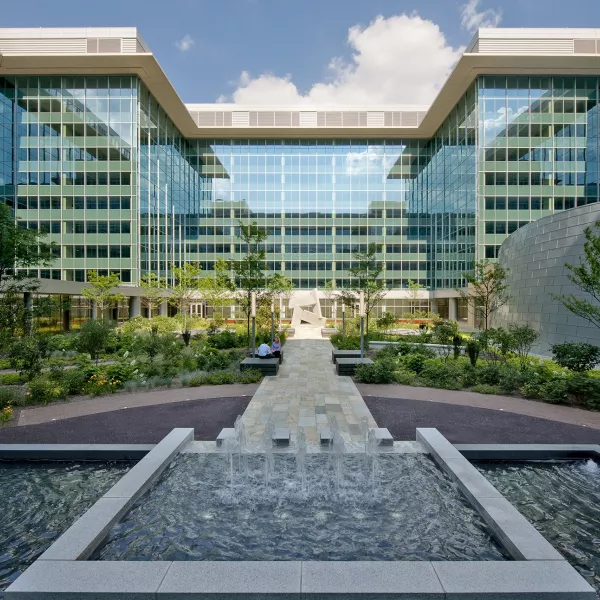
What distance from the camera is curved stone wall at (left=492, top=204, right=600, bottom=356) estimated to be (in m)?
17.6

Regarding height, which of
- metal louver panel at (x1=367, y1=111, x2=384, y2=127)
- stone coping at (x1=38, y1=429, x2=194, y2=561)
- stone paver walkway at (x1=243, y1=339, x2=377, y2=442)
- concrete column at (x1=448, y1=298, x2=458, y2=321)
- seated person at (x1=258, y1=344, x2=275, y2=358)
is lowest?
stone paver walkway at (x1=243, y1=339, x2=377, y2=442)

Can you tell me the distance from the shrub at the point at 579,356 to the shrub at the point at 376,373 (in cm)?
549

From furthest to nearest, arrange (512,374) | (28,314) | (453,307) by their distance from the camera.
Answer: (453,307) → (28,314) → (512,374)

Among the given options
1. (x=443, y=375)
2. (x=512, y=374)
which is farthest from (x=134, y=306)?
(x=512, y=374)

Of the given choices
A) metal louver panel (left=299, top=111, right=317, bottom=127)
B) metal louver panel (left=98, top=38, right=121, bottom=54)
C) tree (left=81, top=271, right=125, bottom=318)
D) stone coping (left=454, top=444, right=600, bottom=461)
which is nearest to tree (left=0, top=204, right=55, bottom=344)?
tree (left=81, top=271, right=125, bottom=318)

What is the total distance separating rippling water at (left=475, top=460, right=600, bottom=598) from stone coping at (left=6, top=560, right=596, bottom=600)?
1.16 m

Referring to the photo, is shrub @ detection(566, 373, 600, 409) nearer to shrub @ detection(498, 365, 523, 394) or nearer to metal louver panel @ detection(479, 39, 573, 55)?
shrub @ detection(498, 365, 523, 394)

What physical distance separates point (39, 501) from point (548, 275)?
2134 centimetres

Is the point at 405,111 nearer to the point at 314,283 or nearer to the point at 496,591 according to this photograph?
the point at 314,283

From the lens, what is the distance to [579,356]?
12867 millimetres

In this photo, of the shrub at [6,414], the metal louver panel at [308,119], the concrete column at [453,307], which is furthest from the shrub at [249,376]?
the metal louver panel at [308,119]

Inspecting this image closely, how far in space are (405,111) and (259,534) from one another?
204ft

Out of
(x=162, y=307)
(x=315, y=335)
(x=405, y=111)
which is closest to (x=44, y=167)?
(x=162, y=307)

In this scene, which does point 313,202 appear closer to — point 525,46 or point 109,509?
point 525,46
